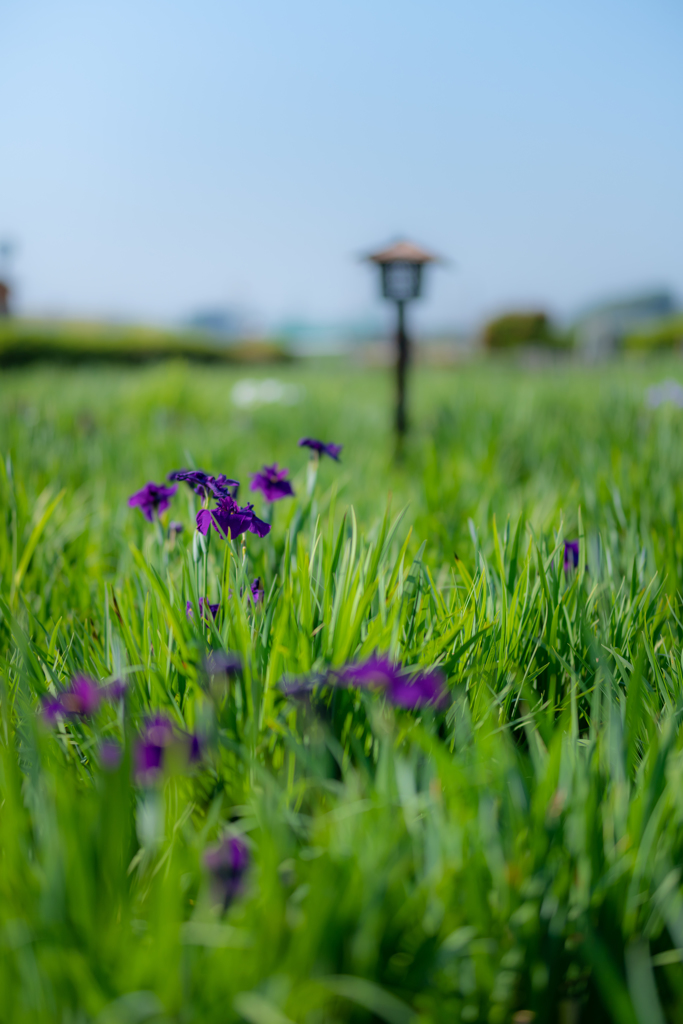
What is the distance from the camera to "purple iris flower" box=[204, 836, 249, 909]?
2.88ft

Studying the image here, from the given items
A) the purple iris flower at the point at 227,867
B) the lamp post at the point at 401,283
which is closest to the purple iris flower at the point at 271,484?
the purple iris flower at the point at 227,867

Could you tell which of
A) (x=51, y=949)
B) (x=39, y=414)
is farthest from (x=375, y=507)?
(x=39, y=414)

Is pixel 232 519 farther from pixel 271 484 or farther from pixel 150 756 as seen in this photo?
pixel 150 756

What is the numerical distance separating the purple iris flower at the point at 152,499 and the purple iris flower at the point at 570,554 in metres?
1.10

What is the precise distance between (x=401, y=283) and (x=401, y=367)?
1.93 ft

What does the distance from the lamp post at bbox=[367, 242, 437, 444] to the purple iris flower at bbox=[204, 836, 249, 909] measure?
4194 millimetres

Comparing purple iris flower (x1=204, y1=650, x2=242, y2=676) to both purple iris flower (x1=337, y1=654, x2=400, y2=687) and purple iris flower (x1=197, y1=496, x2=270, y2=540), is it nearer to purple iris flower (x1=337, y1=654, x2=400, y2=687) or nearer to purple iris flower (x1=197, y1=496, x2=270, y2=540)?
purple iris flower (x1=337, y1=654, x2=400, y2=687)

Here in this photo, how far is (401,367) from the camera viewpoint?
504 centimetres

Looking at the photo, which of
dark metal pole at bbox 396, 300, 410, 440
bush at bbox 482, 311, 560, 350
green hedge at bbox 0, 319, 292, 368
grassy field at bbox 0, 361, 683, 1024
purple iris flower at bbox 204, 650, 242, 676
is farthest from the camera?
bush at bbox 482, 311, 560, 350

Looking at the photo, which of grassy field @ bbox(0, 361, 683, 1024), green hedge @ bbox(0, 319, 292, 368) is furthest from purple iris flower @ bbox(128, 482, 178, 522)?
green hedge @ bbox(0, 319, 292, 368)

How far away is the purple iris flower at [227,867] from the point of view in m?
0.88

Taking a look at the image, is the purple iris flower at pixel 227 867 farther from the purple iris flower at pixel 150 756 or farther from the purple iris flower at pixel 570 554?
the purple iris flower at pixel 570 554

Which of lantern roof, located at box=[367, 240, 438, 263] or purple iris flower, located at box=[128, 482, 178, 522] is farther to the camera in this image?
lantern roof, located at box=[367, 240, 438, 263]

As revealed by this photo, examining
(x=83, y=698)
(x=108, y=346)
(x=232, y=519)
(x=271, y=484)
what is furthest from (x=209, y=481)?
(x=108, y=346)
